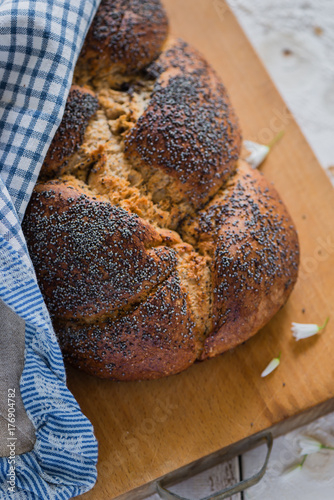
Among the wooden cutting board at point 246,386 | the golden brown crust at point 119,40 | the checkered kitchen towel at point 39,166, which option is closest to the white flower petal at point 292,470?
the wooden cutting board at point 246,386

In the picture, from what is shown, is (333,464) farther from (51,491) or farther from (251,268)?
(51,491)

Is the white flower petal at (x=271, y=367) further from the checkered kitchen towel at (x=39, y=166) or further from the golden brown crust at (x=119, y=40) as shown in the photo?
the golden brown crust at (x=119, y=40)

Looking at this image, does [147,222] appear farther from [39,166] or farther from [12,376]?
[12,376]

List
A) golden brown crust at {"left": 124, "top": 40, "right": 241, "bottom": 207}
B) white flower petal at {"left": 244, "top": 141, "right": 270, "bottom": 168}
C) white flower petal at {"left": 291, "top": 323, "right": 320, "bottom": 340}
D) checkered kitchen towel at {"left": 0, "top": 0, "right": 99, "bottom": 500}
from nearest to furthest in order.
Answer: checkered kitchen towel at {"left": 0, "top": 0, "right": 99, "bottom": 500}, golden brown crust at {"left": 124, "top": 40, "right": 241, "bottom": 207}, white flower petal at {"left": 291, "top": 323, "right": 320, "bottom": 340}, white flower petal at {"left": 244, "top": 141, "right": 270, "bottom": 168}

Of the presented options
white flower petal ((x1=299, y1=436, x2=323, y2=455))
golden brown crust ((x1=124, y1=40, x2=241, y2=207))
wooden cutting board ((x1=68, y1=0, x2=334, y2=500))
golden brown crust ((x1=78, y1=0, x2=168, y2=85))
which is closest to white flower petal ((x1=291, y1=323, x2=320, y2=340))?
wooden cutting board ((x1=68, y1=0, x2=334, y2=500))

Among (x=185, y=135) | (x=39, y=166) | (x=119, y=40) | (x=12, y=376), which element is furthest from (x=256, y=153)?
(x=12, y=376)

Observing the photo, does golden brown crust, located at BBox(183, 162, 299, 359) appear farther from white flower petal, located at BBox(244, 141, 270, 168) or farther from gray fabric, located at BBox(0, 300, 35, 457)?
gray fabric, located at BBox(0, 300, 35, 457)
